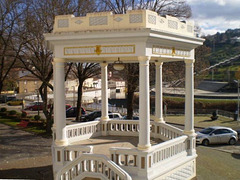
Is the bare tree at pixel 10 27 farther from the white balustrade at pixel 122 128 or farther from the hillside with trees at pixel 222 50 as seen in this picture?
the hillside with trees at pixel 222 50

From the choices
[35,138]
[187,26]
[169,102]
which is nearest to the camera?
[187,26]

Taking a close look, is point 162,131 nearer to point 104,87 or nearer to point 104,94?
point 104,94

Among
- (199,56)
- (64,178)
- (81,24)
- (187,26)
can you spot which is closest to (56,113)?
(64,178)

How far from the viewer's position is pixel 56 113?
8.80 meters

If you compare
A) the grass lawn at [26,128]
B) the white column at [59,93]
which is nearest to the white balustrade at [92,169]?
the white column at [59,93]

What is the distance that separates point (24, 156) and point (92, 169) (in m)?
8.56

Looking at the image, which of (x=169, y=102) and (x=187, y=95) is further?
(x=169, y=102)

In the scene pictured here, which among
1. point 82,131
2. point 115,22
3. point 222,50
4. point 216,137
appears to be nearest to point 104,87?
point 82,131

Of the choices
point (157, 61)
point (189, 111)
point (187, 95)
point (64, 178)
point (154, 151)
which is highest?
point (157, 61)

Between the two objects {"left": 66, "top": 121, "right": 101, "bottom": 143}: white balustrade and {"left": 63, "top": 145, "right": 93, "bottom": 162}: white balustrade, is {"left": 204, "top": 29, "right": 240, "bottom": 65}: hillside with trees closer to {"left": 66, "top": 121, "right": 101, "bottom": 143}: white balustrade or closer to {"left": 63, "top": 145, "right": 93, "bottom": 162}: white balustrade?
{"left": 66, "top": 121, "right": 101, "bottom": 143}: white balustrade

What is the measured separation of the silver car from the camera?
781 inches

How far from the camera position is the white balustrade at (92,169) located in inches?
301

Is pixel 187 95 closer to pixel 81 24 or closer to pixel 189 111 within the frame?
pixel 189 111

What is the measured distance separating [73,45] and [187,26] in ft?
13.1
